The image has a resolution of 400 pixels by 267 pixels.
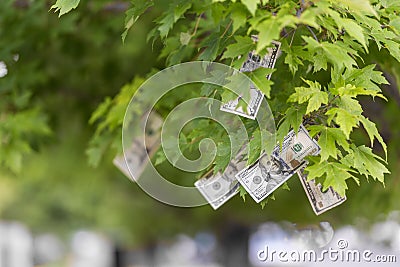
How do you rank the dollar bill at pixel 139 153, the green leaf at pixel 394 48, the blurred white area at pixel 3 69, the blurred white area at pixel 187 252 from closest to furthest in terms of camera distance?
the green leaf at pixel 394 48
the dollar bill at pixel 139 153
the blurred white area at pixel 3 69
the blurred white area at pixel 187 252

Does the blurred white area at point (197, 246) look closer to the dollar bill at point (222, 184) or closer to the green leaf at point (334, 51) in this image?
the dollar bill at point (222, 184)

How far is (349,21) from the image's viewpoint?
61.6 inches

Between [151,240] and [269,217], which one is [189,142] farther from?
[151,240]

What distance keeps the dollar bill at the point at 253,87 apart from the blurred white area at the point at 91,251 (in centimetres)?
1372

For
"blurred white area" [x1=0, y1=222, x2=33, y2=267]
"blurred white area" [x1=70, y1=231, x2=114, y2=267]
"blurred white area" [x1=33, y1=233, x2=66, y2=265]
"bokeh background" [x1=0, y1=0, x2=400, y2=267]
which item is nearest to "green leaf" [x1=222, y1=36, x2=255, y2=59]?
"bokeh background" [x1=0, y1=0, x2=400, y2=267]

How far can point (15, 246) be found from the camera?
15.3m

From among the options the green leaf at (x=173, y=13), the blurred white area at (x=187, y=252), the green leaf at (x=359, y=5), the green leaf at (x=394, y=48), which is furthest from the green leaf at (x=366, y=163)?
the blurred white area at (x=187, y=252)

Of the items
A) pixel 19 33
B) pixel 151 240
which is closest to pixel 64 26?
pixel 19 33

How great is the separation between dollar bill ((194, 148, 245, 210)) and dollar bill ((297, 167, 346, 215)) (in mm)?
174

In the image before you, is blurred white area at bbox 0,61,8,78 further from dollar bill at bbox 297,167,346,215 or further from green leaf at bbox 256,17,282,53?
green leaf at bbox 256,17,282,53

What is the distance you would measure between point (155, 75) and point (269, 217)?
350cm

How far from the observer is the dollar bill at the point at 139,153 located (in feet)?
8.40

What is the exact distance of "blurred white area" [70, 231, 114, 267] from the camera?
15.4 m

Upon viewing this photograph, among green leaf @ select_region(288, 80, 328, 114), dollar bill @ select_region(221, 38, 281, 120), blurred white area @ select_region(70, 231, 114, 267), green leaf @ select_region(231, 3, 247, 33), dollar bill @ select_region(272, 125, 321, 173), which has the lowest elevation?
blurred white area @ select_region(70, 231, 114, 267)
